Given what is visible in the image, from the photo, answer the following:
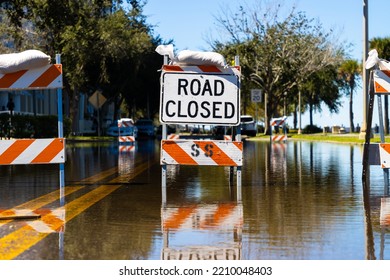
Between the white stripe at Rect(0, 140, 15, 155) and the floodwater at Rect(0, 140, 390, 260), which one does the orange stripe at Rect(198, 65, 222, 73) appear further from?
the white stripe at Rect(0, 140, 15, 155)

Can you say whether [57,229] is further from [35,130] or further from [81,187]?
[35,130]

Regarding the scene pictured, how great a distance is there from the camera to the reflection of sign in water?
9672 mm

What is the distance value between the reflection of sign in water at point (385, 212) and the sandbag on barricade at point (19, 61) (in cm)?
554

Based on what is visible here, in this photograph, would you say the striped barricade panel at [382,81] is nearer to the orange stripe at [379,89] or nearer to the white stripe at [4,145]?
the orange stripe at [379,89]

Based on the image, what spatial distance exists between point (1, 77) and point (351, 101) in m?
77.5

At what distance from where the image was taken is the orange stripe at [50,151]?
12898 mm

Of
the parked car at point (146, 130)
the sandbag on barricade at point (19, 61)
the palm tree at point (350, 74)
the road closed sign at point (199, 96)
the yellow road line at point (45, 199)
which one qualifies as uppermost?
the palm tree at point (350, 74)

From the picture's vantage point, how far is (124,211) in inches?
423

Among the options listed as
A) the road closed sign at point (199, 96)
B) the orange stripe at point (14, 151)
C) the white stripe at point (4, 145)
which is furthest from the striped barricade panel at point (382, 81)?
the white stripe at point (4, 145)

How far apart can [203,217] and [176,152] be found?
2580 millimetres

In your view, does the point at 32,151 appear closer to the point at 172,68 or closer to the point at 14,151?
the point at 14,151

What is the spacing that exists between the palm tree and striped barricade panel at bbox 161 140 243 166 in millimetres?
73780

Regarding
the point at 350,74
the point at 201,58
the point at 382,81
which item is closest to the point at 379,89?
the point at 382,81
